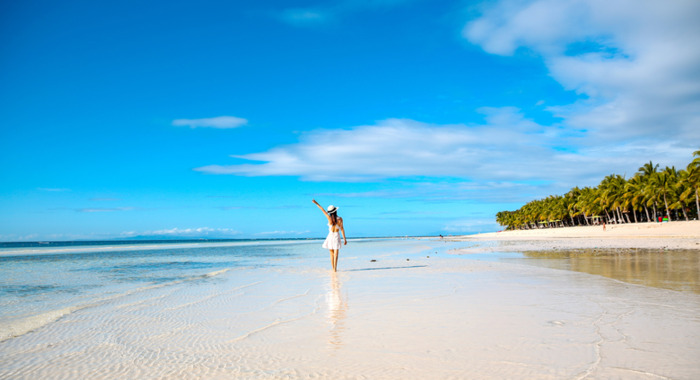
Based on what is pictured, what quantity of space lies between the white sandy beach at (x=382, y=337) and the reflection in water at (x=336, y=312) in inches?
0.8

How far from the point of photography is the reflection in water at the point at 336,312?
5.40 meters

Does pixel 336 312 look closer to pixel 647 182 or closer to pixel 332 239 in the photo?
pixel 332 239

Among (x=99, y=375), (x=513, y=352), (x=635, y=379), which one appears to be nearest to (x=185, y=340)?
(x=99, y=375)

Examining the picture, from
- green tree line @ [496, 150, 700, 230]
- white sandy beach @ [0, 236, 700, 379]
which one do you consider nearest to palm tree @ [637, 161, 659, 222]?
green tree line @ [496, 150, 700, 230]

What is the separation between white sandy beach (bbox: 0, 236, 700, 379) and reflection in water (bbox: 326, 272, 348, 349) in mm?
21

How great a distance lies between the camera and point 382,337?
541 centimetres

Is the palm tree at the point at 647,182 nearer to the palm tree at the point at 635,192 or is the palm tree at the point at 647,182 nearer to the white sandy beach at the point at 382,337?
the palm tree at the point at 635,192

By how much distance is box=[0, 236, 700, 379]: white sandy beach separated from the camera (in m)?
4.18

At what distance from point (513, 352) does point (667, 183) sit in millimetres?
73546

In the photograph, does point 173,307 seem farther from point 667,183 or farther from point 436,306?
point 667,183

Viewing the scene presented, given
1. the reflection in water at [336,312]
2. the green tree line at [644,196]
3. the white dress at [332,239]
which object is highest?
the green tree line at [644,196]

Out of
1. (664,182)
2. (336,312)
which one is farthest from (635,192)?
(336,312)

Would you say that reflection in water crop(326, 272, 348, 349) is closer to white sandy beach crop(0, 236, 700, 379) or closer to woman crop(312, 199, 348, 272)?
white sandy beach crop(0, 236, 700, 379)

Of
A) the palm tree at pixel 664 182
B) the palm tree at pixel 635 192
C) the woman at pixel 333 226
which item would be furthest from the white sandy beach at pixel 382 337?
the palm tree at pixel 635 192
